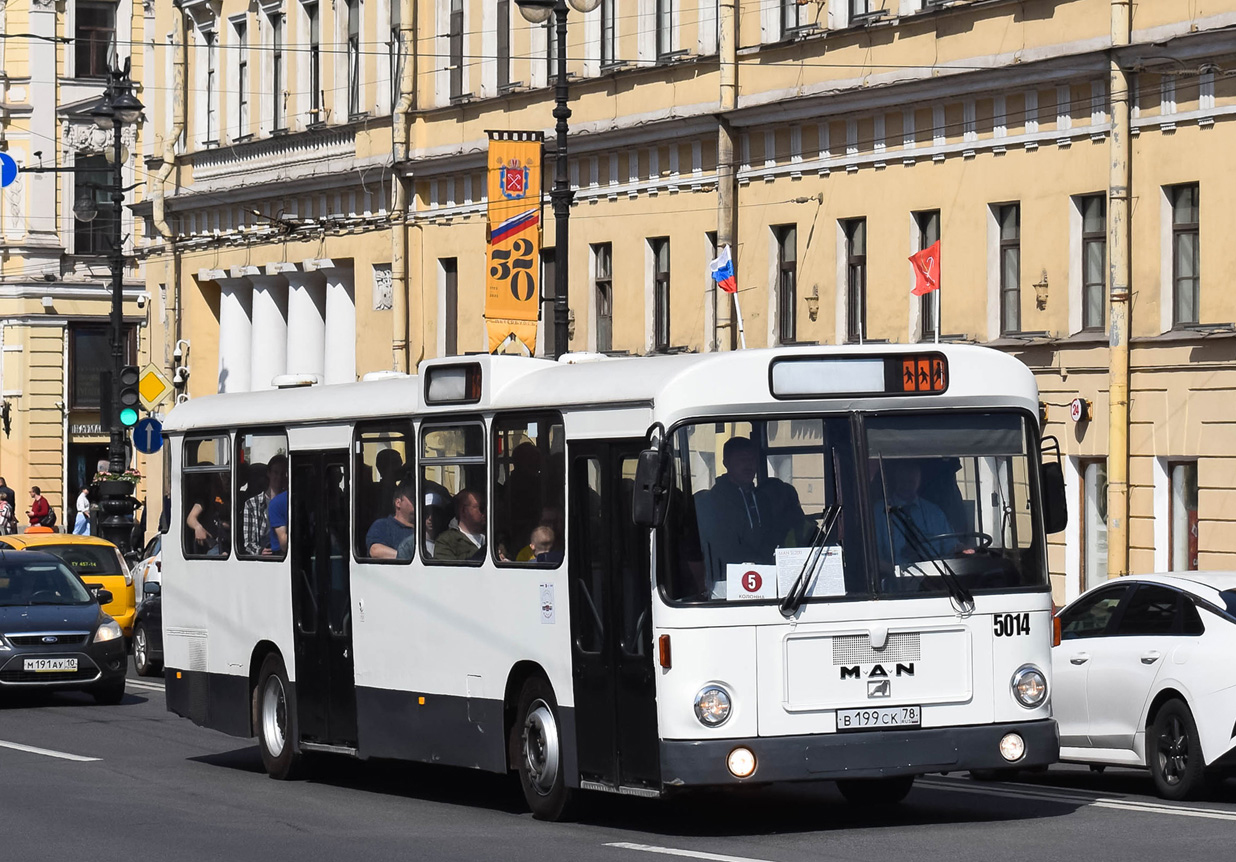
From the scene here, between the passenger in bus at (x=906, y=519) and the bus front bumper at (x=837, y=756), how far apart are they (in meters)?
0.90

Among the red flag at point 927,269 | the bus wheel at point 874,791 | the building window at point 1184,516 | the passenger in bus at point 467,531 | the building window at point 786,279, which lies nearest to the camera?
the bus wheel at point 874,791

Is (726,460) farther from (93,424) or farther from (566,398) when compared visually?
(93,424)

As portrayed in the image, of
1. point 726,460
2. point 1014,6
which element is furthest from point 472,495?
point 1014,6

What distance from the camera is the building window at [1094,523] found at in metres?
30.6

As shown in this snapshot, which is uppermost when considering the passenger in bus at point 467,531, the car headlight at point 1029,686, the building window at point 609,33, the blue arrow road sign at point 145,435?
the building window at point 609,33

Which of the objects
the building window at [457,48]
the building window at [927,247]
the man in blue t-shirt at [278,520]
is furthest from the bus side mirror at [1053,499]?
the building window at [457,48]

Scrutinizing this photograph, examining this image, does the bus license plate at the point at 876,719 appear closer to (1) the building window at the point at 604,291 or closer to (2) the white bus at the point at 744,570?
(2) the white bus at the point at 744,570

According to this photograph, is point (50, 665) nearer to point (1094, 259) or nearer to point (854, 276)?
point (1094, 259)

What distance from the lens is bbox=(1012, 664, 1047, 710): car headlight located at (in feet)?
42.1

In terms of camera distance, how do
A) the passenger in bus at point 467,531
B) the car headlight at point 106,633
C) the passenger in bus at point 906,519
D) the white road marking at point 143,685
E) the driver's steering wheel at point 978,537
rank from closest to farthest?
1. the passenger in bus at point 906,519
2. the driver's steering wheel at point 978,537
3. the passenger in bus at point 467,531
4. the car headlight at point 106,633
5. the white road marking at point 143,685

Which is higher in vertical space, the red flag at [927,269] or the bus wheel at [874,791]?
the red flag at [927,269]

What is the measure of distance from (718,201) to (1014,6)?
6829mm

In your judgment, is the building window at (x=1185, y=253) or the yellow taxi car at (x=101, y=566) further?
the yellow taxi car at (x=101, y=566)

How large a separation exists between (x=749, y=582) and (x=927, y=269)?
20399mm
